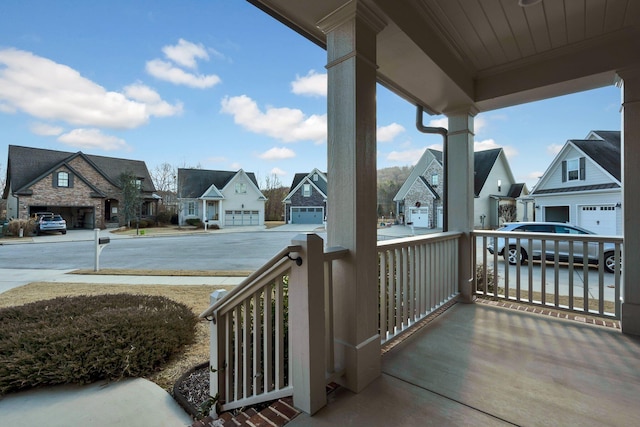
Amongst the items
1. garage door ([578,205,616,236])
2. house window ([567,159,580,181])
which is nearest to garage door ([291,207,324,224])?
house window ([567,159,580,181])

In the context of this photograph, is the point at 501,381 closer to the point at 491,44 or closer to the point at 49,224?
the point at 491,44

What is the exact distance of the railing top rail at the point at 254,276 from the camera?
142 cm

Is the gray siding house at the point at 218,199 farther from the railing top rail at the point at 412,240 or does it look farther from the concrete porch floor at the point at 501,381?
the concrete porch floor at the point at 501,381

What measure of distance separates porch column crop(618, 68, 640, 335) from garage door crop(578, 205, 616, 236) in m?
4.69

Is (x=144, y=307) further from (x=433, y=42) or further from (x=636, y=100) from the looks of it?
(x=636, y=100)

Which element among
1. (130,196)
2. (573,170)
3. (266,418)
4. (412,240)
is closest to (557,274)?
(412,240)

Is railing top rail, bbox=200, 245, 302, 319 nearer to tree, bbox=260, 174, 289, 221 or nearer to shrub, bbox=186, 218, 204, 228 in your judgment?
tree, bbox=260, 174, 289, 221

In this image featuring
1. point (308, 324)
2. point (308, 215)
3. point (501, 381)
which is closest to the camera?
point (308, 324)

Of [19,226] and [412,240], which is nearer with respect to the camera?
[412,240]

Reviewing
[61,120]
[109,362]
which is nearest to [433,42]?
[109,362]

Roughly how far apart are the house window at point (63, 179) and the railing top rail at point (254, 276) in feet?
72.2

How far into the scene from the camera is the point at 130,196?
736 inches

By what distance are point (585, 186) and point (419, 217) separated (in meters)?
7.07

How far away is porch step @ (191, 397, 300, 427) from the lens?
1.41 meters
